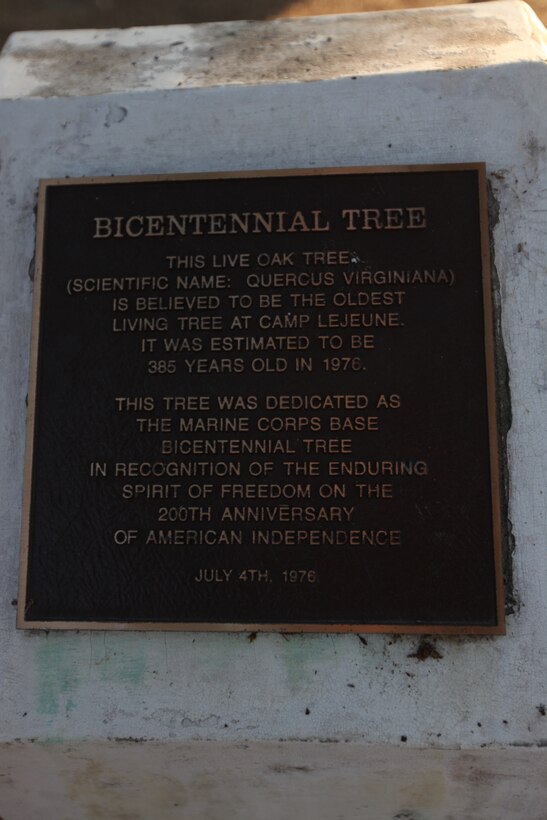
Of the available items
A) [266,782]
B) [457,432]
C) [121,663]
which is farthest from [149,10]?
[266,782]

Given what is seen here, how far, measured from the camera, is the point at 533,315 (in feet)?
8.40

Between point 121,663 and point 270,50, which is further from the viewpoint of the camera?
point 270,50

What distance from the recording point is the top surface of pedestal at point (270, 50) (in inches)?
110

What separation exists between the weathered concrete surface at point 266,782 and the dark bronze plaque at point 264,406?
44 cm

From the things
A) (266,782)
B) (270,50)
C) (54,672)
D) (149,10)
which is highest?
(149,10)

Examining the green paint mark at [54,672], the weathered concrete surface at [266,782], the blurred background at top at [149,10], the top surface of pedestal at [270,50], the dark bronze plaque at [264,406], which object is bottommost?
the weathered concrete surface at [266,782]

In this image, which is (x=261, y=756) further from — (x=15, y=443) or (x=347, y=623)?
(x=15, y=443)

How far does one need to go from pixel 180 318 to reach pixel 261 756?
5.14 feet

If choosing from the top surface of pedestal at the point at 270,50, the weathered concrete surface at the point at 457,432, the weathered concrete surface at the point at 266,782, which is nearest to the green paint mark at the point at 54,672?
the weathered concrete surface at the point at 457,432

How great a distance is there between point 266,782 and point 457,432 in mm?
1418

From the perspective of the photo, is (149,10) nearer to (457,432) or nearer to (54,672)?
(457,432)

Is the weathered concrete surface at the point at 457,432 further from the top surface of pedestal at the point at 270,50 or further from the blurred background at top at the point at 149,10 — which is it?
the blurred background at top at the point at 149,10

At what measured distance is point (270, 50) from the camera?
2934mm

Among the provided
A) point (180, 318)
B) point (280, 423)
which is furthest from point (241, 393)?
point (180, 318)
